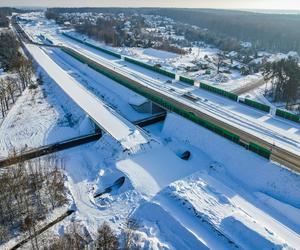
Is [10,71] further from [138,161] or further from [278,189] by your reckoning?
[278,189]

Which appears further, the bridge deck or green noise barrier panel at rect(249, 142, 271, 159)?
the bridge deck

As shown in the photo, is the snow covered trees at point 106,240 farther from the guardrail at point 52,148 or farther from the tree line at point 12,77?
the tree line at point 12,77

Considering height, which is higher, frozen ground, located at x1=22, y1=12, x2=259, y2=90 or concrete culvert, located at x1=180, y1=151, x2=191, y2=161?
frozen ground, located at x1=22, y1=12, x2=259, y2=90

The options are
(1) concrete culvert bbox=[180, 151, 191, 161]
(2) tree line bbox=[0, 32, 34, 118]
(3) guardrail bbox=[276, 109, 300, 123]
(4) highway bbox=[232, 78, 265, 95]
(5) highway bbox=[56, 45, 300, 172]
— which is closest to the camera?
(5) highway bbox=[56, 45, 300, 172]

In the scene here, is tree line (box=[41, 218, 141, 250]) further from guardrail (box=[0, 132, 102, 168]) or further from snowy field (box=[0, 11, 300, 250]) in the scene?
guardrail (box=[0, 132, 102, 168])

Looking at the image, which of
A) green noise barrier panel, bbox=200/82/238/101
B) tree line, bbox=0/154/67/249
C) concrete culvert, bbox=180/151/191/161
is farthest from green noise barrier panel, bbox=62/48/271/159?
tree line, bbox=0/154/67/249

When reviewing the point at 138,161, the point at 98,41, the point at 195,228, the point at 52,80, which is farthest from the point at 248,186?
the point at 98,41
